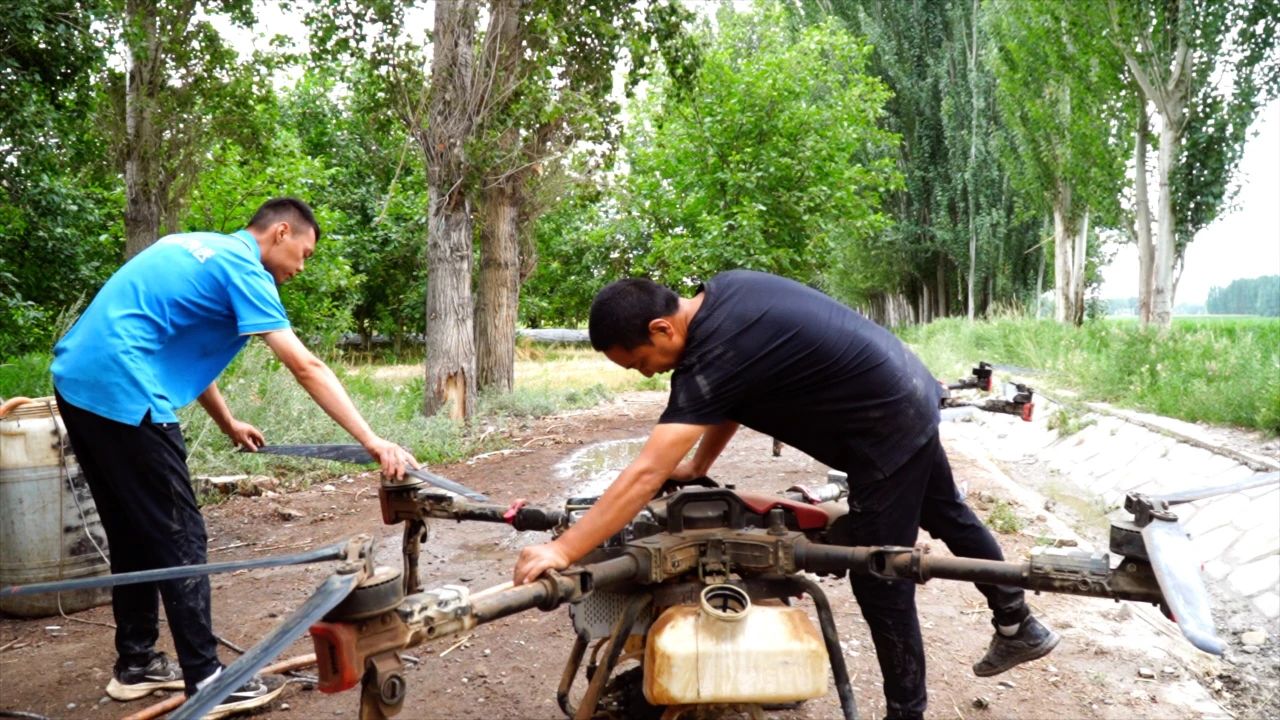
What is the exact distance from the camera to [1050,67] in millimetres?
18312

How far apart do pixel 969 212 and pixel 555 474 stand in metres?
21.5

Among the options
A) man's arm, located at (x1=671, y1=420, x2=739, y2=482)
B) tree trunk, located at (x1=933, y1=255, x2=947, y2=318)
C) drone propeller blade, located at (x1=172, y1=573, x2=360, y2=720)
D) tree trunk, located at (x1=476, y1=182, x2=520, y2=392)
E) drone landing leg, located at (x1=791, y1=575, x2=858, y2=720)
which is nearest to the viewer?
drone propeller blade, located at (x1=172, y1=573, x2=360, y2=720)

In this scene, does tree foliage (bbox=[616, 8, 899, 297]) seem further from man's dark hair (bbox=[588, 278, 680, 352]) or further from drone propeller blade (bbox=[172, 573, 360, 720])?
drone propeller blade (bbox=[172, 573, 360, 720])

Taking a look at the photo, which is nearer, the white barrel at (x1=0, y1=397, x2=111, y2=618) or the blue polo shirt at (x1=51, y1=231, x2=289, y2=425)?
the blue polo shirt at (x1=51, y1=231, x2=289, y2=425)

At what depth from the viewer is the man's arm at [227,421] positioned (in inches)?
146

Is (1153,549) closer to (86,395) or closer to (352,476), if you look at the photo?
(86,395)

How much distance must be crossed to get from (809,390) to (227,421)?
2468 millimetres

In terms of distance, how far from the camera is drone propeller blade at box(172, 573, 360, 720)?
1.60 metres

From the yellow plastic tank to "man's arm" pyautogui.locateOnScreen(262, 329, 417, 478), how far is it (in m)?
1.16

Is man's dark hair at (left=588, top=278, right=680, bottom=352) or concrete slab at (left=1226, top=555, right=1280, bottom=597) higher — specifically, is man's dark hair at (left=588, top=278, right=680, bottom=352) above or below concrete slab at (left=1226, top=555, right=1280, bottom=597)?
above

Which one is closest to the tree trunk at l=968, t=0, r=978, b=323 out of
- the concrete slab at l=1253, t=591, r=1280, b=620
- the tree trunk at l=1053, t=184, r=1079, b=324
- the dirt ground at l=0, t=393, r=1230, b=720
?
the tree trunk at l=1053, t=184, r=1079, b=324

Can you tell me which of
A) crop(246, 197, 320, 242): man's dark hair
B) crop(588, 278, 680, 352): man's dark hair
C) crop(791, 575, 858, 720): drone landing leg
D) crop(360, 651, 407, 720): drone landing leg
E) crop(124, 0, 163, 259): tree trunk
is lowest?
crop(791, 575, 858, 720): drone landing leg

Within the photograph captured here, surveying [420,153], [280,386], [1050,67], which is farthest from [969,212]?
[280,386]

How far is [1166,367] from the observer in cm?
999
